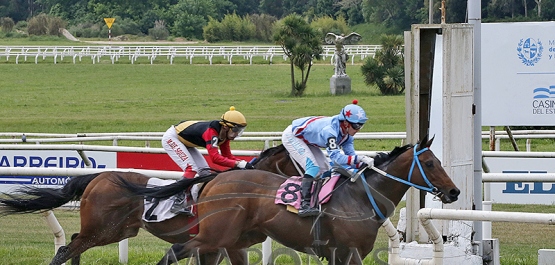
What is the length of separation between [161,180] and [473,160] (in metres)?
2.10

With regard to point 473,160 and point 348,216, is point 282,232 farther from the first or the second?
point 473,160

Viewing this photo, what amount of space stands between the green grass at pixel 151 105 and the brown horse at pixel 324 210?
0.75 meters

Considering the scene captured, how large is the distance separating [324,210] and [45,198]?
6.22 feet

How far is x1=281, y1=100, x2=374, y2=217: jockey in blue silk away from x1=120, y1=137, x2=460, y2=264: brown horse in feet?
0.40

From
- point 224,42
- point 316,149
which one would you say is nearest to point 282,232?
point 316,149

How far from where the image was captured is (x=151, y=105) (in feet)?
79.7

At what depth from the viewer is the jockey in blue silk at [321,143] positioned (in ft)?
18.1

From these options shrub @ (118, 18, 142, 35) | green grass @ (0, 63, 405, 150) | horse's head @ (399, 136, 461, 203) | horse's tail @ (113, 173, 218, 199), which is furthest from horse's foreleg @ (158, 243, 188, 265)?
shrub @ (118, 18, 142, 35)

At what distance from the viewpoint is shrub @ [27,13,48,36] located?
54.2 m

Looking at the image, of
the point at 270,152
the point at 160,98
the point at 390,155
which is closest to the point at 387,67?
the point at 160,98

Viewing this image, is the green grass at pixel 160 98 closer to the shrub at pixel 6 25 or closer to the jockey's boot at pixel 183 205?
the jockey's boot at pixel 183 205

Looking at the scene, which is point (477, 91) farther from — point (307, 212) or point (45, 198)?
point (45, 198)

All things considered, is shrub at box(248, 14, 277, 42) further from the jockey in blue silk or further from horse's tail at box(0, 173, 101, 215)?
horse's tail at box(0, 173, 101, 215)

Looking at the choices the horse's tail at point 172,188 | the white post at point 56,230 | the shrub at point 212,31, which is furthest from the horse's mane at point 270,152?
the shrub at point 212,31
